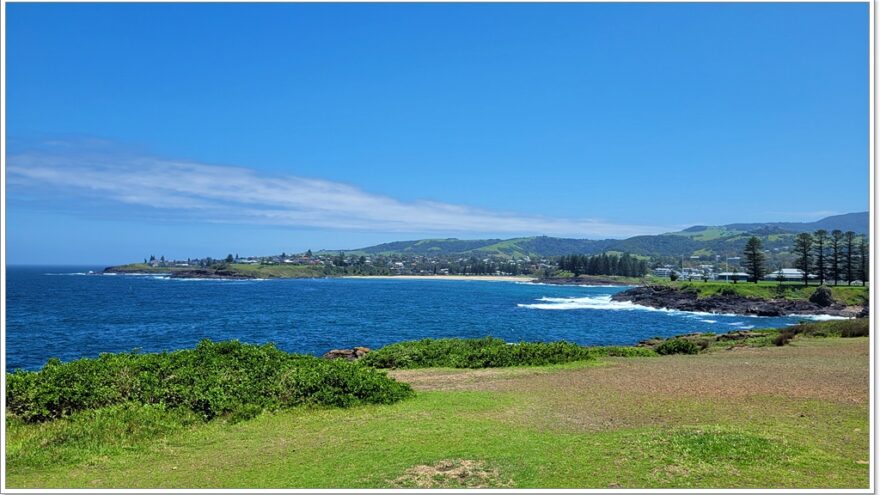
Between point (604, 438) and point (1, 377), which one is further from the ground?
point (1, 377)

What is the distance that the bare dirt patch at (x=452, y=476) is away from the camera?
8.39m

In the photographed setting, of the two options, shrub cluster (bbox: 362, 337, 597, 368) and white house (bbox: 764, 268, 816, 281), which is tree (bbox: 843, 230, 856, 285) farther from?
shrub cluster (bbox: 362, 337, 597, 368)

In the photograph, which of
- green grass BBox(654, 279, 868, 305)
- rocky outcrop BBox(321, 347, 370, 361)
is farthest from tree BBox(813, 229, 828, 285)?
rocky outcrop BBox(321, 347, 370, 361)

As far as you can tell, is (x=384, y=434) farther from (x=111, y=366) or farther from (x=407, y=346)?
(x=407, y=346)

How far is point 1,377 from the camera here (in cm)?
721

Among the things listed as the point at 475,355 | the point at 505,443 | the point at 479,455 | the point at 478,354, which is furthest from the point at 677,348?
the point at 479,455

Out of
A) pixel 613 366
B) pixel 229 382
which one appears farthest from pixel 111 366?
pixel 613 366

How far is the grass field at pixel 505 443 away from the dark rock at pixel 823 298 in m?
82.3

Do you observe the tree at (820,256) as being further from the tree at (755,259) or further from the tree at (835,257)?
the tree at (755,259)

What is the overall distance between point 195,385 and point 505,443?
8.06m

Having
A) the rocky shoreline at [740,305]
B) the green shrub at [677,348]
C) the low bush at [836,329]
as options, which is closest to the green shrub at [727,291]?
the rocky shoreline at [740,305]

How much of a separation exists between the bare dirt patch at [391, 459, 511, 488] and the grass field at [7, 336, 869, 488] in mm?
30

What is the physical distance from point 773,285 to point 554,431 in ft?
335

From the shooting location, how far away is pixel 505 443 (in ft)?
34.2
